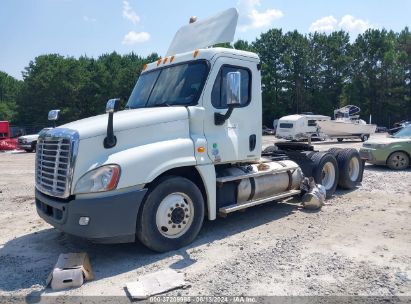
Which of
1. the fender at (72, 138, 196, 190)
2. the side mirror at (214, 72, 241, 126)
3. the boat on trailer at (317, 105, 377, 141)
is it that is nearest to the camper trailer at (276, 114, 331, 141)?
the boat on trailer at (317, 105, 377, 141)

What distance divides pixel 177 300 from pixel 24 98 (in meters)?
56.8

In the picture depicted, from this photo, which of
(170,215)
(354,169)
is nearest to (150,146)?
(170,215)

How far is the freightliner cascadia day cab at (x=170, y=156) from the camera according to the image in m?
4.81

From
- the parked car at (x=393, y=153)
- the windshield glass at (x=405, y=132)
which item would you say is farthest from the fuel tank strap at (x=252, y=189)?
the windshield glass at (x=405, y=132)

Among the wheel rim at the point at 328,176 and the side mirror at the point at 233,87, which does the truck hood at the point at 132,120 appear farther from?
the wheel rim at the point at 328,176

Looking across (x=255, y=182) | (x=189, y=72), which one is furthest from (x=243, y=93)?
(x=255, y=182)

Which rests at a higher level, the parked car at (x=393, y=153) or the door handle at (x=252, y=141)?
the door handle at (x=252, y=141)

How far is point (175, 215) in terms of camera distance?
5.47 m

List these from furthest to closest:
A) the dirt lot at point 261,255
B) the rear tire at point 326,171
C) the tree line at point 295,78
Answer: the tree line at point 295,78 → the rear tire at point 326,171 → the dirt lot at point 261,255

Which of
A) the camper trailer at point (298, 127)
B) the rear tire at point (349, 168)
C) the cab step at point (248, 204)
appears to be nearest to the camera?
the cab step at point (248, 204)

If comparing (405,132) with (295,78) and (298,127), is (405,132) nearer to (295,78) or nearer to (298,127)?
(298,127)

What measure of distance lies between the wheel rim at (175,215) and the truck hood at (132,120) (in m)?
1.08

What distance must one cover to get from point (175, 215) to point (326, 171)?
4.96 m

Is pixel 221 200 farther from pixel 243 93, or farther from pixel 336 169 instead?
pixel 336 169
